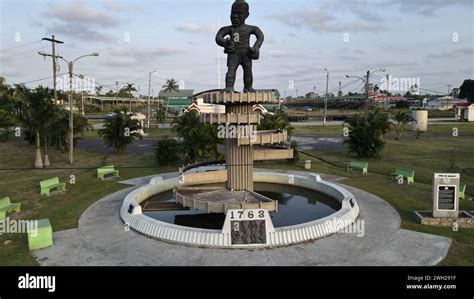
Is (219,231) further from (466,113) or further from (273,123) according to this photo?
(466,113)

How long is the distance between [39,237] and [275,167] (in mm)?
21558

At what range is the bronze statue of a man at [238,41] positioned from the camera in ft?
62.5

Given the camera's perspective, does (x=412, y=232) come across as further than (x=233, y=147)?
No

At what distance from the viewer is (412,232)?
52.9ft

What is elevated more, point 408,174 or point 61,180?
point 408,174

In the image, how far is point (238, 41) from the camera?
63.0 feet

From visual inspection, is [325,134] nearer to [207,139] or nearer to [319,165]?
[319,165]

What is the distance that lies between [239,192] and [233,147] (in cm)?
243

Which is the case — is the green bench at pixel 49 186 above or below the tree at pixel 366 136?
below

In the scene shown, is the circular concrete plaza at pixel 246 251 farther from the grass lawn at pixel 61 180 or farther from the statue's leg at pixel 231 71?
the statue's leg at pixel 231 71

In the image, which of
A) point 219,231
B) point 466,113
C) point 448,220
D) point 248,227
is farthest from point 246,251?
point 466,113

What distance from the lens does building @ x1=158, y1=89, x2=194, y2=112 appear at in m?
123

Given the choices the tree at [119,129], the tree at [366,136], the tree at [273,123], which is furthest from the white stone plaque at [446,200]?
the tree at [119,129]
